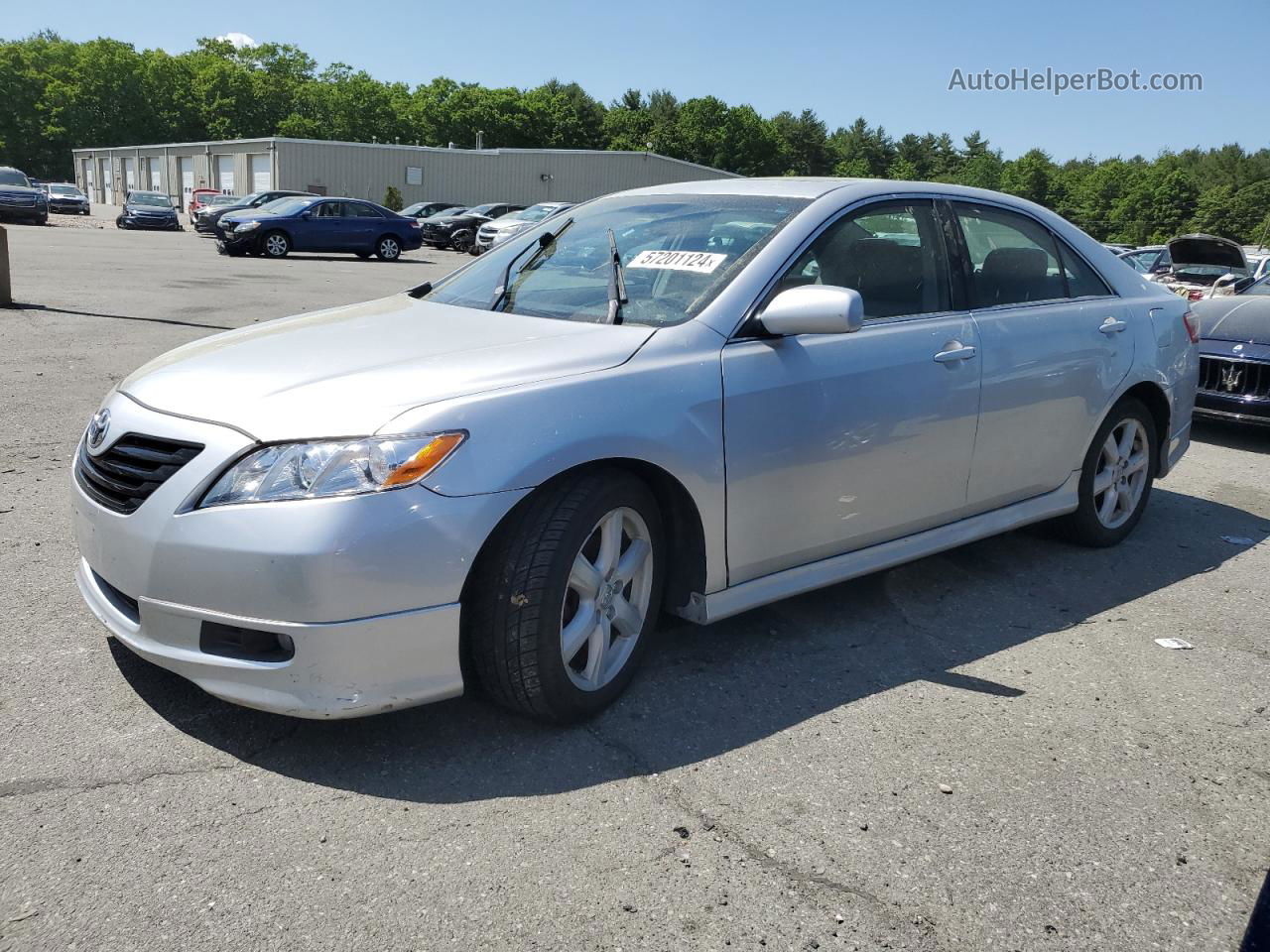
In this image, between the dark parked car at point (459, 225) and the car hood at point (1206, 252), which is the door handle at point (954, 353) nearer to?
the car hood at point (1206, 252)

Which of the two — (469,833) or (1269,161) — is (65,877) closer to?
(469,833)

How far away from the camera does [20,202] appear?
35.4 meters

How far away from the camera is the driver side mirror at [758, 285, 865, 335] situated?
3.28 meters

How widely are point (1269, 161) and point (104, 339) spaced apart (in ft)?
388

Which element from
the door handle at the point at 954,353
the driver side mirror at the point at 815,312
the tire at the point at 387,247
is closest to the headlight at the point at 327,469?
the driver side mirror at the point at 815,312

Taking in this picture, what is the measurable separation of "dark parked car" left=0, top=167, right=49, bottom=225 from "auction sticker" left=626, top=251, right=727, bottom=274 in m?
38.4

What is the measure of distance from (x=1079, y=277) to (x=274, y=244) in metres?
24.5

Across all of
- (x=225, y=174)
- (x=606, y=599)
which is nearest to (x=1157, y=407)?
(x=606, y=599)

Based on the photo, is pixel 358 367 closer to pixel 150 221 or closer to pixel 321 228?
pixel 321 228

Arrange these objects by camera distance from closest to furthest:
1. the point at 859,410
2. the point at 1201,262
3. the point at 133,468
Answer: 1. the point at 133,468
2. the point at 859,410
3. the point at 1201,262

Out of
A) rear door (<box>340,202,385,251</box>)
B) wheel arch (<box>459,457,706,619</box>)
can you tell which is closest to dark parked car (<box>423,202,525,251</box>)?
rear door (<box>340,202,385,251</box>)

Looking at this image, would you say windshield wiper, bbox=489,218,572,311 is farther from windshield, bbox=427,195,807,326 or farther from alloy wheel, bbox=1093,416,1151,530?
alloy wheel, bbox=1093,416,1151,530

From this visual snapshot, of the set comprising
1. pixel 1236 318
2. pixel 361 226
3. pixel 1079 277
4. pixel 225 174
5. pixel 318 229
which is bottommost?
pixel 1236 318

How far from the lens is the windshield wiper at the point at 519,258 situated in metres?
3.88
